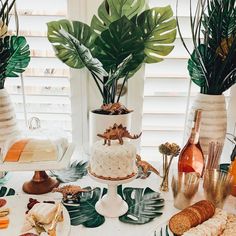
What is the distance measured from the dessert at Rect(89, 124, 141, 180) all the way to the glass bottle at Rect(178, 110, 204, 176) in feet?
1.02

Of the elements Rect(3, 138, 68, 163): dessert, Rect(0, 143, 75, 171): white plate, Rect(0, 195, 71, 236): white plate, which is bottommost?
Rect(0, 195, 71, 236): white plate

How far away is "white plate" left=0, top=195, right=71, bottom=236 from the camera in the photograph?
717 mm

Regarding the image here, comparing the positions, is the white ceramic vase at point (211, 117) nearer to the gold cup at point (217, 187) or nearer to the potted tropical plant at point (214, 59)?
the potted tropical plant at point (214, 59)

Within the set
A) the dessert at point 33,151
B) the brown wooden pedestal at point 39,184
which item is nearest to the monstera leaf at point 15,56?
the dessert at point 33,151

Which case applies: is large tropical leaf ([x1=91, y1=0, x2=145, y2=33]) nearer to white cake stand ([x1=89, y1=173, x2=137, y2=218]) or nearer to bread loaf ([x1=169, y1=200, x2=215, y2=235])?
white cake stand ([x1=89, y1=173, x2=137, y2=218])

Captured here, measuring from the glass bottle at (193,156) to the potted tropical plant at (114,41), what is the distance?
0.86 ft

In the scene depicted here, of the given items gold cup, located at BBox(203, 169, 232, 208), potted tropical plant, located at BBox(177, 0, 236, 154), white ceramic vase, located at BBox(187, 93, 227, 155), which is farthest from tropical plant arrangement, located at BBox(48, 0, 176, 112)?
gold cup, located at BBox(203, 169, 232, 208)

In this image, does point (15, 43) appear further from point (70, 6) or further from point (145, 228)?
point (145, 228)

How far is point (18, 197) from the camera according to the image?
859mm

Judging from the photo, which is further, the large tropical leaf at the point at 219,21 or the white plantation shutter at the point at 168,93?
the white plantation shutter at the point at 168,93

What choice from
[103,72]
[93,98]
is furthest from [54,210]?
[93,98]

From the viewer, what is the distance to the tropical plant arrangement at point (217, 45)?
3.26 ft

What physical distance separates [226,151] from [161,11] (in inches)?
29.3

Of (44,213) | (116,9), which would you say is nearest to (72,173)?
(44,213)
